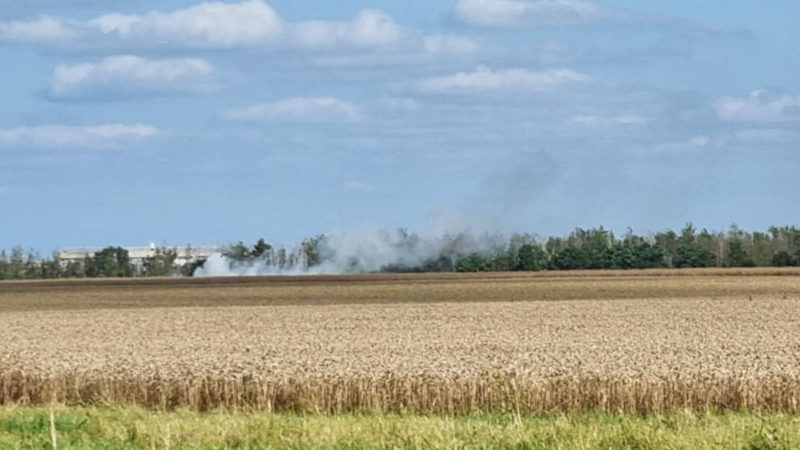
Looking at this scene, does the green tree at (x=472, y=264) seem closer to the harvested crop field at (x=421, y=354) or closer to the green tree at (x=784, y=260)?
the green tree at (x=784, y=260)

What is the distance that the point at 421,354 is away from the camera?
35.9 metres

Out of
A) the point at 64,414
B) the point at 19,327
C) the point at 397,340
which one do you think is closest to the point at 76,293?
the point at 19,327

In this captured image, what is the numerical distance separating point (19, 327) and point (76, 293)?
135 feet

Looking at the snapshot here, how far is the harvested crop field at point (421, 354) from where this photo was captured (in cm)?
2711

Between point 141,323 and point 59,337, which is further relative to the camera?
point 141,323

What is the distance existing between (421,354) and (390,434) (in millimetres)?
19543

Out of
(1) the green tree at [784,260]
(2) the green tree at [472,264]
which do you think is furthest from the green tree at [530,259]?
(1) the green tree at [784,260]

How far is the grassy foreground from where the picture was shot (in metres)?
15.3

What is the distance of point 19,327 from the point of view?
53438 mm

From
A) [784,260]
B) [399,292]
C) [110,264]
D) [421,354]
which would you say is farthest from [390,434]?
[110,264]

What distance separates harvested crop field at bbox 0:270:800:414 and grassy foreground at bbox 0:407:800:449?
8217mm

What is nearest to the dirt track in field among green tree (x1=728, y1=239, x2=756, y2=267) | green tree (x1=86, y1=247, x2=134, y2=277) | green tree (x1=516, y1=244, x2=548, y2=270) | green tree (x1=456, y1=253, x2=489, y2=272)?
green tree (x1=728, y1=239, x2=756, y2=267)

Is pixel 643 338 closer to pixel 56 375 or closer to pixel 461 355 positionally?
pixel 461 355

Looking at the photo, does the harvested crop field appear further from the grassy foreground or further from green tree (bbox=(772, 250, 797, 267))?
green tree (bbox=(772, 250, 797, 267))
